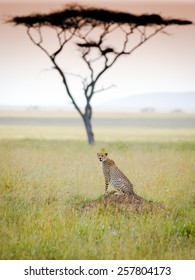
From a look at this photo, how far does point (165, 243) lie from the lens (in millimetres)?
4234

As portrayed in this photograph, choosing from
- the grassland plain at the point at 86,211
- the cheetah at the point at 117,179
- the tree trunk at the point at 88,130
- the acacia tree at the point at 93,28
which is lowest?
the grassland plain at the point at 86,211

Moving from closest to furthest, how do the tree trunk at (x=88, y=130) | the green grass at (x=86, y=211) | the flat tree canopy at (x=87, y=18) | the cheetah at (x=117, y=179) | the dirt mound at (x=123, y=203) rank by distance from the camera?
the green grass at (x=86, y=211), the dirt mound at (x=123, y=203), the cheetah at (x=117, y=179), the flat tree canopy at (x=87, y=18), the tree trunk at (x=88, y=130)

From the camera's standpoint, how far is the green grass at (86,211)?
4.11m

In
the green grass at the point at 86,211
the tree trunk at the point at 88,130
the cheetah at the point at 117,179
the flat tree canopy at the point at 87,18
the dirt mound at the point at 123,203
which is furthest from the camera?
the tree trunk at the point at 88,130

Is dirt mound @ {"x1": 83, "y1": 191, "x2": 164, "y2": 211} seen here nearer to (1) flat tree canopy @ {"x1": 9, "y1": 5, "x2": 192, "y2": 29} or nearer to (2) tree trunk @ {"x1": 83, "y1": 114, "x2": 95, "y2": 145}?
(1) flat tree canopy @ {"x1": 9, "y1": 5, "x2": 192, "y2": 29}

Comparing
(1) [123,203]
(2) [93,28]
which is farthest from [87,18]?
(1) [123,203]

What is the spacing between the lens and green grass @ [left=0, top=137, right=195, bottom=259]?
162 inches

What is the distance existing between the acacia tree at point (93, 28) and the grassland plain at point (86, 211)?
5.60 feet

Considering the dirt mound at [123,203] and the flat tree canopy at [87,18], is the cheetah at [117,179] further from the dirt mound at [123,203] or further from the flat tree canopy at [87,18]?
the flat tree canopy at [87,18]

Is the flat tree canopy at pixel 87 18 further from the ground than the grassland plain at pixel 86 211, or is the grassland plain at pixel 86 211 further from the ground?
the flat tree canopy at pixel 87 18

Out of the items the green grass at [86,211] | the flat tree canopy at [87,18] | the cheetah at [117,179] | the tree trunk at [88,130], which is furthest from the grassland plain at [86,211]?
the flat tree canopy at [87,18]

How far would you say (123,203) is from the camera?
493 centimetres

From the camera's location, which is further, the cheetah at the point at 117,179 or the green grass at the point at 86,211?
the cheetah at the point at 117,179

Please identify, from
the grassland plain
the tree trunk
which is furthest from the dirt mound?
the tree trunk
